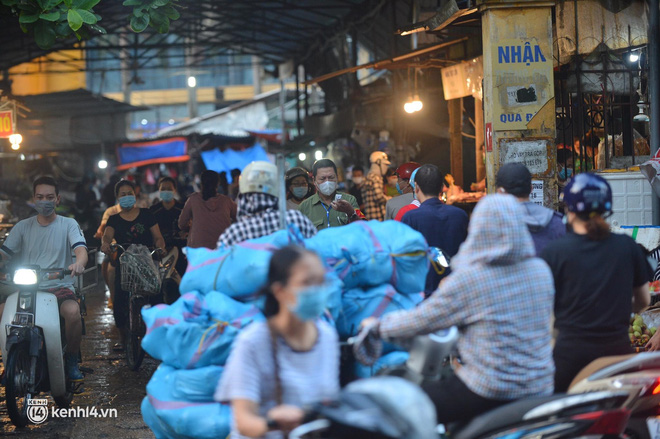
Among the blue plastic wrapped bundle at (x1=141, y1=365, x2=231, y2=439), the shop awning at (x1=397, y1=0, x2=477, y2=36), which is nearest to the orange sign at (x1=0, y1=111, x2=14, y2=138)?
the shop awning at (x1=397, y1=0, x2=477, y2=36)

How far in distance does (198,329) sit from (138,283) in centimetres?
402

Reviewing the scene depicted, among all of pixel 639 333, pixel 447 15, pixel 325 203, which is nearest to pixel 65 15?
pixel 325 203

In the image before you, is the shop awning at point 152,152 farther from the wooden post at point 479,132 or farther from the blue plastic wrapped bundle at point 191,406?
the blue plastic wrapped bundle at point 191,406

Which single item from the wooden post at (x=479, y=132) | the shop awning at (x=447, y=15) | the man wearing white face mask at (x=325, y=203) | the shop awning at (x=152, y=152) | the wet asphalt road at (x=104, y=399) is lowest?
the wet asphalt road at (x=104, y=399)

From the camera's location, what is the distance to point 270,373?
→ 3150mm

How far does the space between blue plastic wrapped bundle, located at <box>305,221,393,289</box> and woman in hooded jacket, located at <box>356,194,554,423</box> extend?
95 cm

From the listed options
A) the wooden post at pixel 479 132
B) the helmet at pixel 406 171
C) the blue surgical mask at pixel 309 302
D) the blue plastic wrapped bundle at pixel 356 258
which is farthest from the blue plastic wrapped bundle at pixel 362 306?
the wooden post at pixel 479 132

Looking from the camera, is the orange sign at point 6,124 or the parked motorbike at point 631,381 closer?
the parked motorbike at point 631,381

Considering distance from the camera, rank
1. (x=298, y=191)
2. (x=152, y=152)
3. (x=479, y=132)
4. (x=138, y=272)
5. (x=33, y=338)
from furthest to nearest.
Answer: (x=152, y=152)
(x=479, y=132)
(x=298, y=191)
(x=138, y=272)
(x=33, y=338)

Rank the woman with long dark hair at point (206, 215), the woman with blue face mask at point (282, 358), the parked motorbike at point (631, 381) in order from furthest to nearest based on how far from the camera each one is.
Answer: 1. the woman with long dark hair at point (206, 215)
2. the parked motorbike at point (631, 381)
3. the woman with blue face mask at point (282, 358)

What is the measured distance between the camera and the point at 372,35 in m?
19.3

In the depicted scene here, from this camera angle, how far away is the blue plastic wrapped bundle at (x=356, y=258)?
4562mm

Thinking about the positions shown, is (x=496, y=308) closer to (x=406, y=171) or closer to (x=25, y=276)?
(x=25, y=276)

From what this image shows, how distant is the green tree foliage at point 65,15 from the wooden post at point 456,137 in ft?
29.8
